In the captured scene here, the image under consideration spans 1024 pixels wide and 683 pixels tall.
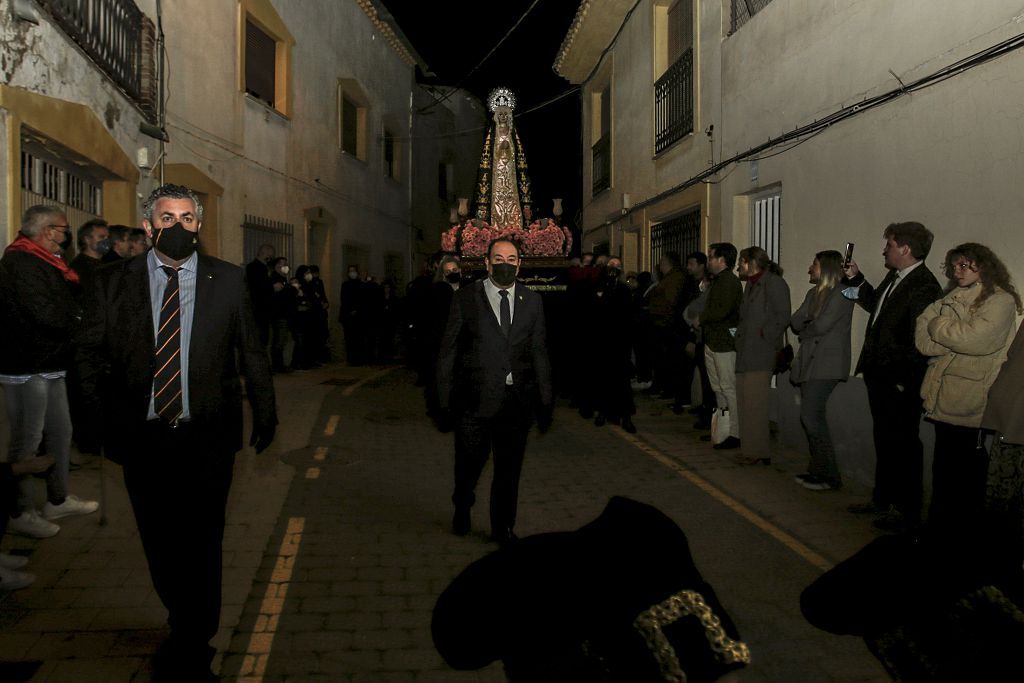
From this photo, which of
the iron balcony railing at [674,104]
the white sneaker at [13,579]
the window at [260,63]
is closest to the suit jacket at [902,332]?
the white sneaker at [13,579]

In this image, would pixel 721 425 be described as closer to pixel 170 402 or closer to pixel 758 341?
pixel 758 341

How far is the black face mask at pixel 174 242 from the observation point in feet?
11.8

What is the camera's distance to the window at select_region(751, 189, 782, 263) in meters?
9.98

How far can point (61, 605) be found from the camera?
4.43m

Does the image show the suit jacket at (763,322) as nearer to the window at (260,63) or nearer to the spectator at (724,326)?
the spectator at (724,326)

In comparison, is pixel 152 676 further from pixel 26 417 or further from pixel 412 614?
pixel 26 417

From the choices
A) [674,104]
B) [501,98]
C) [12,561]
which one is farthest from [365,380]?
[12,561]

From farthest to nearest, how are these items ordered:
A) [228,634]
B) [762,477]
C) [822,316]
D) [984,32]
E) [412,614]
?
[762,477], [822,316], [984,32], [412,614], [228,634]

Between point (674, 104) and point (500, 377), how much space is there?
943 centimetres

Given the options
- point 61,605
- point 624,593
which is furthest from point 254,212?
point 624,593

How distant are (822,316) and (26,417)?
5672 millimetres

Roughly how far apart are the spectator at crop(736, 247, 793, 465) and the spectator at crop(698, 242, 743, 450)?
489mm

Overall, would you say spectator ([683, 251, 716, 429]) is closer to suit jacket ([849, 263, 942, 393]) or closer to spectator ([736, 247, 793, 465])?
spectator ([736, 247, 793, 465])

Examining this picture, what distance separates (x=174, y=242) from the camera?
3615mm
